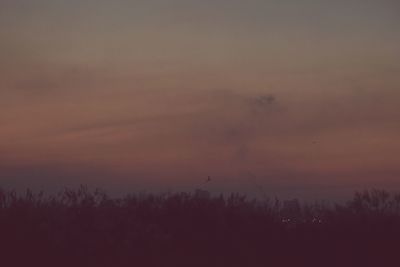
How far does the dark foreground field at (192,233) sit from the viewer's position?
47.6ft

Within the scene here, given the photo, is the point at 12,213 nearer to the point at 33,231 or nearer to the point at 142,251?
the point at 33,231

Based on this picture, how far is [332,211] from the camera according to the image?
704 inches

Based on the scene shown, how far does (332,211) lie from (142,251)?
5.04 metres

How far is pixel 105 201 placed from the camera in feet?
53.2

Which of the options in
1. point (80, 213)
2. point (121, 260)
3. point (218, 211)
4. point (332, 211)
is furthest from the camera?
point (332, 211)

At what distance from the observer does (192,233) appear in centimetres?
1606

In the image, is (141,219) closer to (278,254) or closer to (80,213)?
(80,213)

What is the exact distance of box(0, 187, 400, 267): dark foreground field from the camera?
14.5 meters

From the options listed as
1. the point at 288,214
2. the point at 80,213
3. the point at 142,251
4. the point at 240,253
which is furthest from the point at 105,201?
the point at 288,214

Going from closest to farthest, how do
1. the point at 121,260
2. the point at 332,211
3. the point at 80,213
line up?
the point at 121,260
the point at 80,213
the point at 332,211

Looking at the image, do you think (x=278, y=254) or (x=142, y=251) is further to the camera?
(x=278, y=254)

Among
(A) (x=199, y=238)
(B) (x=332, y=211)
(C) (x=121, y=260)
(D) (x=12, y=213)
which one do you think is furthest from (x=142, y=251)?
(B) (x=332, y=211)

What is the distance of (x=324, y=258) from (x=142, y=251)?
3828 millimetres

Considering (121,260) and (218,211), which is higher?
(218,211)
